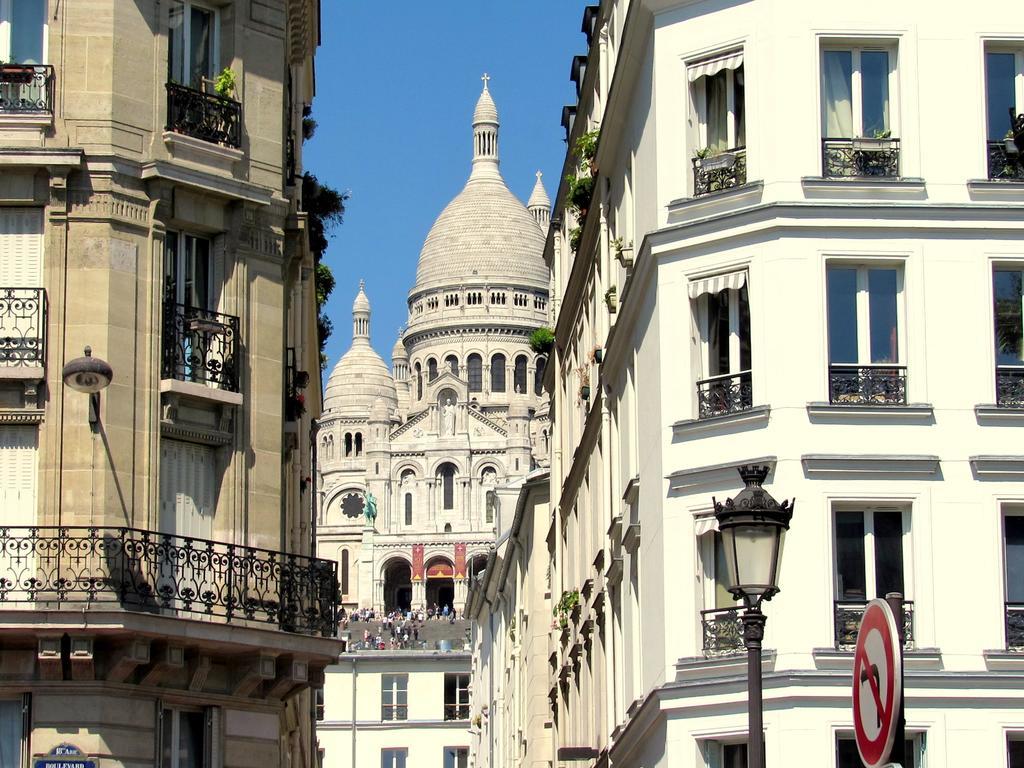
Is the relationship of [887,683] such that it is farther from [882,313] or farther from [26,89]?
[26,89]

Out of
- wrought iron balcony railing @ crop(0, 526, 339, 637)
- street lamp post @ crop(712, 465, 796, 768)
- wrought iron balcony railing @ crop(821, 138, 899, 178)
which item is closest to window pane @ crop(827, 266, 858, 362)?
wrought iron balcony railing @ crop(821, 138, 899, 178)

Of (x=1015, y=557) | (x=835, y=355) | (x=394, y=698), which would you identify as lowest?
(x=394, y=698)

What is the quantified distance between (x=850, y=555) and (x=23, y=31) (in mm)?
11759

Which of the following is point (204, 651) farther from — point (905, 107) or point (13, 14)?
point (905, 107)

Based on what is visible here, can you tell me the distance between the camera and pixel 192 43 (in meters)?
28.0

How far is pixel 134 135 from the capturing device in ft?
87.2

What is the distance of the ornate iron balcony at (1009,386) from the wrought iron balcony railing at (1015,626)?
2536mm

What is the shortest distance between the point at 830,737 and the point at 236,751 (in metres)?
7.04

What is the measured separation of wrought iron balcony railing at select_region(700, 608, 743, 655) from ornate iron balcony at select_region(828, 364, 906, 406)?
3.00 m

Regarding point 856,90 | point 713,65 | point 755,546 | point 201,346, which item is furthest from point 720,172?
point 755,546

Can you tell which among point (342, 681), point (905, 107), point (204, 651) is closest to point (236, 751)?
point (204, 651)

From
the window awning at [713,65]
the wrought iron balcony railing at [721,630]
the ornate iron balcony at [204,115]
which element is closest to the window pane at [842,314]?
the window awning at [713,65]

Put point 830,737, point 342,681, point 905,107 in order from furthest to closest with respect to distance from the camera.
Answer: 1. point 342,681
2. point 905,107
3. point 830,737

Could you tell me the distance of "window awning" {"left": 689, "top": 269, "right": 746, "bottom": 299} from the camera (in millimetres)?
29141
